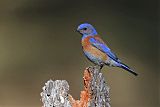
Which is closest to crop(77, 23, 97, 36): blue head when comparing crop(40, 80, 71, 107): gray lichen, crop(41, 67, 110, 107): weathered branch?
crop(41, 67, 110, 107): weathered branch

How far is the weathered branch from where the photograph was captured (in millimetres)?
3164

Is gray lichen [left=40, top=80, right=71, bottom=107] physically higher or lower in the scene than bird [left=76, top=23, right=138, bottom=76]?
lower

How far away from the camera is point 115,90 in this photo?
6.34 m

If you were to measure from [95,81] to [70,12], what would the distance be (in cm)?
318

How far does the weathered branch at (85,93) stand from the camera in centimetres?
316

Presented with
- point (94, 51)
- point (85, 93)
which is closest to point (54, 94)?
point (85, 93)

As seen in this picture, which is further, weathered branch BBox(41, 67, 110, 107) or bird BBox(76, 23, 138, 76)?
bird BBox(76, 23, 138, 76)

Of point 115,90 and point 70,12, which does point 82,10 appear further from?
point 115,90

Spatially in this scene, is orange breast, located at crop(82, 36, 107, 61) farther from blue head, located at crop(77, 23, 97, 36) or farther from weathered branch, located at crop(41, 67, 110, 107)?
weathered branch, located at crop(41, 67, 110, 107)

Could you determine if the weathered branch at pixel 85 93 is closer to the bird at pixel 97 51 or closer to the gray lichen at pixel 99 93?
the gray lichen at pixel 99 93

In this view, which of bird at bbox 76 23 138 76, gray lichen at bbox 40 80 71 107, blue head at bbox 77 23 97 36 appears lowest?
gray lichen at bbox 40 80 71 107

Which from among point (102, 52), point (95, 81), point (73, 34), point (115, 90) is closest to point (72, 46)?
point (73, 34)

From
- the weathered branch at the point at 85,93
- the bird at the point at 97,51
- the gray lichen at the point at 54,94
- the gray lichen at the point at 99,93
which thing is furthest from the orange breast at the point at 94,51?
the gray lichen at the point at 54,94

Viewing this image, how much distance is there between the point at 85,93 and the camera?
10.8 feet
